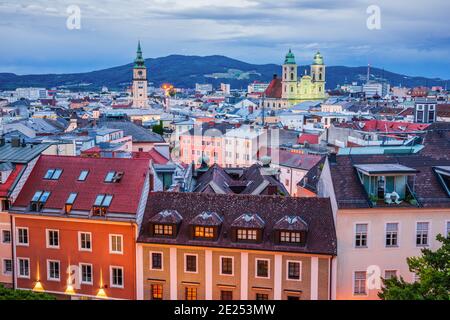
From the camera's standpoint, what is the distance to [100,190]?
33031 mm

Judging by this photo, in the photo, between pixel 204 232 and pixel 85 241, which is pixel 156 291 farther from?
pixel 85 241

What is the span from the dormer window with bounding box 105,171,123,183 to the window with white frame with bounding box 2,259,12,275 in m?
7.95

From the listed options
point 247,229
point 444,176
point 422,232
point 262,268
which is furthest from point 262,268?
point 444,176

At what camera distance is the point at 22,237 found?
1319 inches

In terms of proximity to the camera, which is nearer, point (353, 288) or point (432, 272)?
point (432, 272)

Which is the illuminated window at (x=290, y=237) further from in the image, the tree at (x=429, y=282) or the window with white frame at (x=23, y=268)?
the window with white frame at (x=23, y=268)

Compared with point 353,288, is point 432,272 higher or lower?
higher

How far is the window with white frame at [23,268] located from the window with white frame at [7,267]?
0.76 m

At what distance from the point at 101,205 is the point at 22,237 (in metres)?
5.76

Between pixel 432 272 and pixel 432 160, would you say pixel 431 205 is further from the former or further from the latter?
pixel 432 272

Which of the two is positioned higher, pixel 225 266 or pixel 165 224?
pixel 165 224

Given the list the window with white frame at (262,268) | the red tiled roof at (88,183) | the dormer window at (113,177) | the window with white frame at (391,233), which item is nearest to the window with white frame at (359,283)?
the window with white frame at (391,233)
